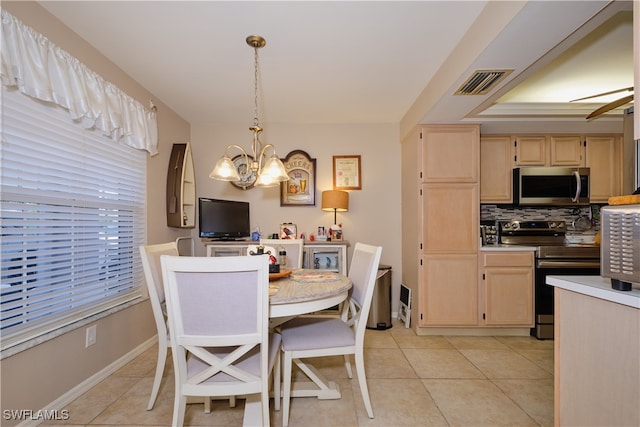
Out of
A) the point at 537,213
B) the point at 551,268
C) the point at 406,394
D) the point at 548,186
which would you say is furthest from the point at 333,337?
the point at 537,213

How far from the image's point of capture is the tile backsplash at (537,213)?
359cm

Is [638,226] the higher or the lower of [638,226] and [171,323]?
the higher

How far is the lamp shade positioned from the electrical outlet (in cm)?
236

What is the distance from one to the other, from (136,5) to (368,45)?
147cm

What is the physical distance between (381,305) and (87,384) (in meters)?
2.63

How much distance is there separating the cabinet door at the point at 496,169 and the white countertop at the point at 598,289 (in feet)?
7.32

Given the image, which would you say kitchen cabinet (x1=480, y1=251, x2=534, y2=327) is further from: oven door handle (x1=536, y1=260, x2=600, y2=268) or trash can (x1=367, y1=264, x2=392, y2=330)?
trash can (x1=367, y1=264, x2=392, y2=330)

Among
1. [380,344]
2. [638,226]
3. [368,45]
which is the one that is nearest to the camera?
[638,226]

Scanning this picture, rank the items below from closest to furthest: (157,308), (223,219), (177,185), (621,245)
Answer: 1. (621,245)
2. (157,308)
3. (177,185)
4. (223,219)

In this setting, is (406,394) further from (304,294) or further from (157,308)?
(157,308)

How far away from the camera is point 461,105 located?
8.55ft

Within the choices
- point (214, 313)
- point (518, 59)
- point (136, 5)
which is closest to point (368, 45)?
point (518, 59)

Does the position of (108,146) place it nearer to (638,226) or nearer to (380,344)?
(380,344)

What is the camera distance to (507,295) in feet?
10.1
